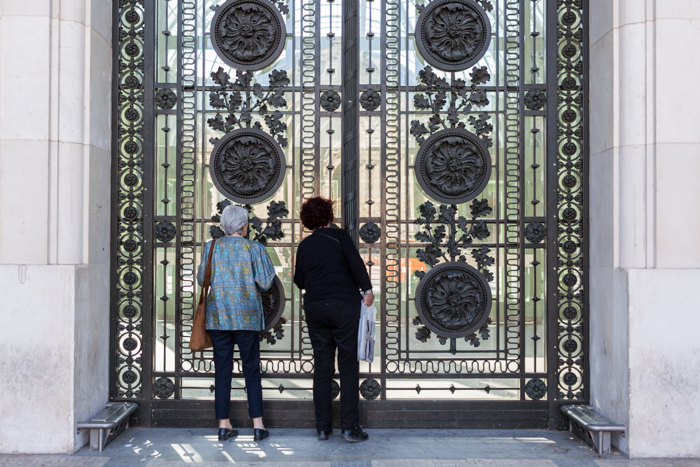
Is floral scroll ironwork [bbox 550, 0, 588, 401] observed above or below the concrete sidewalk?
above

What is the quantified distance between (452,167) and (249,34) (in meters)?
2.10

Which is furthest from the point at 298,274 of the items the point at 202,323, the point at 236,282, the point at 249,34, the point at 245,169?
the point at 249,34

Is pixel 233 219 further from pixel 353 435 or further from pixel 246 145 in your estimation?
pixel 353 435

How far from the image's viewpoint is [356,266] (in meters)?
4.86

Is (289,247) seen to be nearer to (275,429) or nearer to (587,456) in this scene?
(275,429)

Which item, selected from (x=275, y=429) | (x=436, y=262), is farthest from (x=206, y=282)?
(x=436, y=262)

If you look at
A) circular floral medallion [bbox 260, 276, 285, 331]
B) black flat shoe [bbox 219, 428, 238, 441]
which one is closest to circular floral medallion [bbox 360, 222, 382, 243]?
circular floral medallion [bbox 260, 276, 285, 331]

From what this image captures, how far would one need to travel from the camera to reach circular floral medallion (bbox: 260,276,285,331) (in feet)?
17.7

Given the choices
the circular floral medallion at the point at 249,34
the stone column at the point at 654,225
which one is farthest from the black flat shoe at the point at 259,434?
the circular floral medallion at the point at 249,34

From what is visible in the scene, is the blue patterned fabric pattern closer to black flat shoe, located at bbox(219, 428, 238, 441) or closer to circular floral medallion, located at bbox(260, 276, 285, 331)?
circular floral medallion, located at bbox(260, 276, 285, 331)

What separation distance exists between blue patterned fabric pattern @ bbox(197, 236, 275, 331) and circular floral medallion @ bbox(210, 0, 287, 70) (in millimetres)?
1631

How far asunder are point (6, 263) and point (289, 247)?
7.15 feet

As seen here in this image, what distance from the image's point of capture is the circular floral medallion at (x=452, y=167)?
5.41m

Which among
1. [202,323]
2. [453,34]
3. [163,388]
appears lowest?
[163,388]
